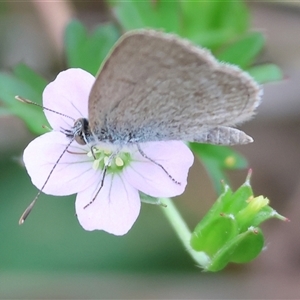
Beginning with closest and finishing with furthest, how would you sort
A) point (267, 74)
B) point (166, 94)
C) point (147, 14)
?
point (166, 94)
point (267, 74)
point (147, 14)

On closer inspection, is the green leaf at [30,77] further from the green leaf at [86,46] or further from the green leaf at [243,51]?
the green leaf at [243,51]

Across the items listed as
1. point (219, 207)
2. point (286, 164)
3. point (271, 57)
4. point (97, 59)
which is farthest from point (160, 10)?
point (219, 207)

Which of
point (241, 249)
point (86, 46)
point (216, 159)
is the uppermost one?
point (86, 46)

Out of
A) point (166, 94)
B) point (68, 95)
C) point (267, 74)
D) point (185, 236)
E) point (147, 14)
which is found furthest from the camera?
point (147, 14)

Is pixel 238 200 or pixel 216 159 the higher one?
pixel 216 159

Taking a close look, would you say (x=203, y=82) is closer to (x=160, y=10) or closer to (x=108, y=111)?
(x=108, y=111)

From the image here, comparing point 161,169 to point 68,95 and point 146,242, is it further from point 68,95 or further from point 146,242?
point 146,242

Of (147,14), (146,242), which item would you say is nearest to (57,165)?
(146,242)
